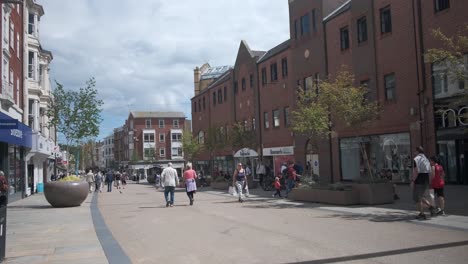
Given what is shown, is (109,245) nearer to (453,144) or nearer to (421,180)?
(421,180)

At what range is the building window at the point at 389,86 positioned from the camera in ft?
82.1

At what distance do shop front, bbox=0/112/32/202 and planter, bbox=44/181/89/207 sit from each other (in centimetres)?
348

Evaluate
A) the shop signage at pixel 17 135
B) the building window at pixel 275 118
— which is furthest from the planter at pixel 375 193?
the building window at pixel 275 118

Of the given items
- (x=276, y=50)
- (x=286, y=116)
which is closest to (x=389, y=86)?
(x=286, y=116)

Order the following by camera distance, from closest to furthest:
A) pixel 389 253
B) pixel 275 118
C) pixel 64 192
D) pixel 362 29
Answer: pixel 389 253 < pixel 64 192 < pixel 362 29 < pixel 275 118

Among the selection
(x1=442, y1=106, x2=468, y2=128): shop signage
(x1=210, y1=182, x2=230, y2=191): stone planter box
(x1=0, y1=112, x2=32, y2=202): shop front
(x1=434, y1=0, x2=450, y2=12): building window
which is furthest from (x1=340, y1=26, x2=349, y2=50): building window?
(x1=0, y1=112, x2=32, y2=202): shop front

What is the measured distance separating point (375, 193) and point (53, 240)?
34.8ft

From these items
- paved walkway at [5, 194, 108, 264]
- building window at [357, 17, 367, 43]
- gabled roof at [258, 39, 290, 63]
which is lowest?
paved walkway at [5, 194, 108, 264]

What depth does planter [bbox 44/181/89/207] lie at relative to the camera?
20.2m

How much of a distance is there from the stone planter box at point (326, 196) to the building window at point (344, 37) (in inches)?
476

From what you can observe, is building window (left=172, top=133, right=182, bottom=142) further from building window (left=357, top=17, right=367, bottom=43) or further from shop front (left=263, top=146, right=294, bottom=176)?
building window (left=357, top=17, right=367, bottom=43)

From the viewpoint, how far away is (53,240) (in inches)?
442

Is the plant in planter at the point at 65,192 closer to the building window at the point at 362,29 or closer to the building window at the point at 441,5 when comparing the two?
Result: the building window at the point at 362,29

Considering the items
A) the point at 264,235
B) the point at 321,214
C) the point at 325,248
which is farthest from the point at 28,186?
the point at 325,248
